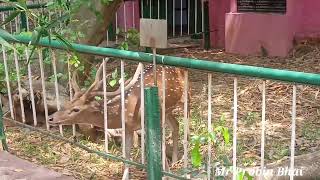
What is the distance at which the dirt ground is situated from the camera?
184 inches

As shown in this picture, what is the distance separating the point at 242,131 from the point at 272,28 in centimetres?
349

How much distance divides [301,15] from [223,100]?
2.50 m

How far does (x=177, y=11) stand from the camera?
1166cm

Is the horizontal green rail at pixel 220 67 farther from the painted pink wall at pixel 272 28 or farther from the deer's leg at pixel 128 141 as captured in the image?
the painted pink wall at pixel 272 28

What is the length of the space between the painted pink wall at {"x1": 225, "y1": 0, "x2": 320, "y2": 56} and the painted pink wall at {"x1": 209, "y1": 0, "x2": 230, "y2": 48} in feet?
1.55

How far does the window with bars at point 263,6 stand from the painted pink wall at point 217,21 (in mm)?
605

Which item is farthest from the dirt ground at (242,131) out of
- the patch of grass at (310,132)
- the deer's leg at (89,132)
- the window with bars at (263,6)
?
the window with bars at (263,6)

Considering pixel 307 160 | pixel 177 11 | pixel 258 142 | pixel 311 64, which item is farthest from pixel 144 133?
pixel 177 11

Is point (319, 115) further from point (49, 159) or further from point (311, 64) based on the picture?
point (49, 159)

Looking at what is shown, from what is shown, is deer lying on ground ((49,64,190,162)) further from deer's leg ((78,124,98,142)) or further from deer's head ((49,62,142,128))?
deer's leg ((78,124,98,142))

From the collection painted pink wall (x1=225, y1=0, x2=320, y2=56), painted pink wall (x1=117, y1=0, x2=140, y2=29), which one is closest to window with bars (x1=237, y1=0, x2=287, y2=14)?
painted pink wall (x1=225, y1=0, x2=320, y2=56)

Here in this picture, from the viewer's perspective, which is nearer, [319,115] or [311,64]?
[319,115]

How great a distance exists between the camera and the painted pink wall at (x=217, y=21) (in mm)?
9547

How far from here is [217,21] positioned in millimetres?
9664
